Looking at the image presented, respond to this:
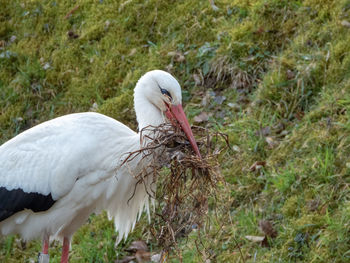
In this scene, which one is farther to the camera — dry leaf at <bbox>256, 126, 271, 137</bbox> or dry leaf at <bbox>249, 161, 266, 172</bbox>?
dry leaf at <bbox>256, 126, 271, 137</bbox>

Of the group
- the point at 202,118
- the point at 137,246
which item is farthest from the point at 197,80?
the point at 137,246

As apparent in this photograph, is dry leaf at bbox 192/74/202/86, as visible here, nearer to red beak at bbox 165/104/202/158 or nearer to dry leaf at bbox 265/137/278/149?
dry leaf at bbox 265/137/278/149

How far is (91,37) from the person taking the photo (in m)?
8.15

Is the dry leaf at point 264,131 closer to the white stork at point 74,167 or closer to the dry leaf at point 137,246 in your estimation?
the dry leaf at point 137,246

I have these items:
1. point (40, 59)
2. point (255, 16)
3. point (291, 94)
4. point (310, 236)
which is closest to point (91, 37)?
point (40, 59)

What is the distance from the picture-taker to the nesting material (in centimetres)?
416

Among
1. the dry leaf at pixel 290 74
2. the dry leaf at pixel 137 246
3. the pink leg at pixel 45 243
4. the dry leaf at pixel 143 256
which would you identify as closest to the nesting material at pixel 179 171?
the pink leg at pixel 45 243

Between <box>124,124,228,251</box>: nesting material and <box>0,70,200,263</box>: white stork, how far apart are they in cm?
14

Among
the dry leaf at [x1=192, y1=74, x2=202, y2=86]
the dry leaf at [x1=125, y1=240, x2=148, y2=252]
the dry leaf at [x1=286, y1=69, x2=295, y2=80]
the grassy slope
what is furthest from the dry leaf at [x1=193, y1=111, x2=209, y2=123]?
the dry leaf at [x1=125, y1=240, x2=148, y2=252]

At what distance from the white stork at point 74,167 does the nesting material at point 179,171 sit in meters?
0.14

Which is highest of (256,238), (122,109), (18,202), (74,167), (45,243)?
(74,167)

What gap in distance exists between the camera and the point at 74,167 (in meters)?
4.57

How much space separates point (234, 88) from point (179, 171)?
8.81 feet

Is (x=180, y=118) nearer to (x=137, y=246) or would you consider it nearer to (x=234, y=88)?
(x=137, y=246)
